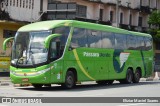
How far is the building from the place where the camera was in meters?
35.2

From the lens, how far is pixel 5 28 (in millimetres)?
36500

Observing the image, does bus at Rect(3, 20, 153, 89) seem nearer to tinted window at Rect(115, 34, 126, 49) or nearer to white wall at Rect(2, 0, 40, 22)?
tinted window at Rect(115, 34, 126, 49)

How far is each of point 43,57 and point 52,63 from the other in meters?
0.55

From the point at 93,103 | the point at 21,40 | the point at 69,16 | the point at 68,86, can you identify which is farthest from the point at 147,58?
the point at 93,103

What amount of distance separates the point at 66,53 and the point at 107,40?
14.3 feet

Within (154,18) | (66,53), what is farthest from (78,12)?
(66,53)

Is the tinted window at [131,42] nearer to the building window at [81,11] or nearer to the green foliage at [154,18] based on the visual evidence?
the building window at [81,11]

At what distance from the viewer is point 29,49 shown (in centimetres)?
2036

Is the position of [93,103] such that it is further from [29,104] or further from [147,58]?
[147,58]

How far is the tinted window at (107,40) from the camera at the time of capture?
2430 cm

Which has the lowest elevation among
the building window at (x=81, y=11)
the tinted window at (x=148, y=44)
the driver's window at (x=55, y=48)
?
the driver's window at (x=55, y=48)

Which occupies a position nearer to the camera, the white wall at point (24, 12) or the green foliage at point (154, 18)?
the white wall at point (24, 12)

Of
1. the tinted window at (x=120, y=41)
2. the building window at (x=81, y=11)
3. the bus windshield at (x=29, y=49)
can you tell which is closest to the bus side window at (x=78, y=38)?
the bus windshield at (x=29, y=49)

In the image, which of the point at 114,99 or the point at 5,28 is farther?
the point at 5,28
